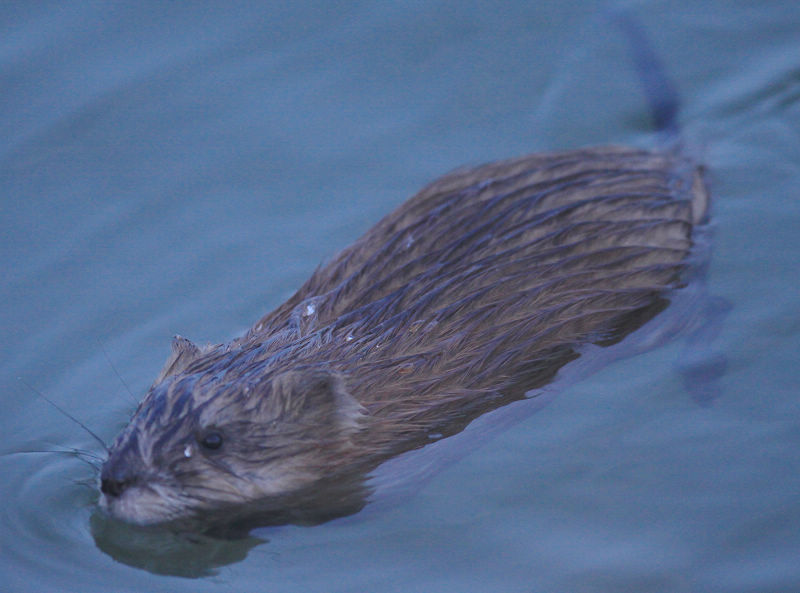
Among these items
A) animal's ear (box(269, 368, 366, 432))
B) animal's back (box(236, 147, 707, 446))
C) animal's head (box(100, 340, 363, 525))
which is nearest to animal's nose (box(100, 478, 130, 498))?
animal's head (box(100, 340, 363, 525))

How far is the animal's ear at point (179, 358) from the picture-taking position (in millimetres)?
5285

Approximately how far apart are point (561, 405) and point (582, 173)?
1073mm

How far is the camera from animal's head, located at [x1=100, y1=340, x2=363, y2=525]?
16.2 ft

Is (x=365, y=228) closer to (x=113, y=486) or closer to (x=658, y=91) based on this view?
(x=658, y=91)

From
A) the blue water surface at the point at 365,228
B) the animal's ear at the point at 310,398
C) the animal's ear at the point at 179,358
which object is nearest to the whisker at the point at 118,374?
the blue water surface at the point at 365,228

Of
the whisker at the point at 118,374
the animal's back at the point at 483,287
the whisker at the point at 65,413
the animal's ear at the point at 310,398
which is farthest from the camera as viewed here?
the whisker at the point at 118,374

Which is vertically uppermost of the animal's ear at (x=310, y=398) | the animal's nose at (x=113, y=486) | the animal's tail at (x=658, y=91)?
the animal's tail at (x=658, y=91)

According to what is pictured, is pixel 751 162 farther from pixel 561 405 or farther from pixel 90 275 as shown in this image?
pixel 90 275

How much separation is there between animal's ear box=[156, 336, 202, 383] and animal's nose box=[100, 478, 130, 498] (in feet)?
1.76

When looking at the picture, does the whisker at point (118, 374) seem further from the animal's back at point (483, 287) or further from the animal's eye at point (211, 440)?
the animal's eye at point (211, 440)

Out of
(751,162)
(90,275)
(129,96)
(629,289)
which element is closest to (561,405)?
(629,289)

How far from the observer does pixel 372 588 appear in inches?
198

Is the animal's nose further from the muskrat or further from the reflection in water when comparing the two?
the reflection in water

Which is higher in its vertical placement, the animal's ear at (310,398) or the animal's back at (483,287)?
the animal's back at (483,287)
